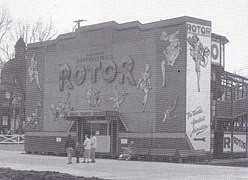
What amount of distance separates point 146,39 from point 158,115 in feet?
16.0

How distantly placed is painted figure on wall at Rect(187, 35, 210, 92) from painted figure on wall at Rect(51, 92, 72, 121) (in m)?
11.0

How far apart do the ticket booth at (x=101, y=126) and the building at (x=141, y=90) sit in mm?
66

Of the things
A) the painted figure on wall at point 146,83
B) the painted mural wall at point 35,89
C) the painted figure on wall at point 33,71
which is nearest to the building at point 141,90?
the painted figure on wall at point 146,83

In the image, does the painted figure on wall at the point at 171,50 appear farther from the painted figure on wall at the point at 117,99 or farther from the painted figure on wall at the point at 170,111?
the painted figure on wall at the point at 117,99

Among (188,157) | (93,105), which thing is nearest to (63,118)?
(93,105)

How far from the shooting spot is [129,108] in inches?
1321

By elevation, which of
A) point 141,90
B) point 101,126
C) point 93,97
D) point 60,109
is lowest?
point 101,126

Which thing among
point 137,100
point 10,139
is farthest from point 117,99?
point 10,139

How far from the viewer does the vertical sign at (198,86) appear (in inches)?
1212

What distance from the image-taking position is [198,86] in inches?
1235

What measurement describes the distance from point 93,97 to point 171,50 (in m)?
7.60

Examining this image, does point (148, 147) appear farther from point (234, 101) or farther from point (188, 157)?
point (234, 101)

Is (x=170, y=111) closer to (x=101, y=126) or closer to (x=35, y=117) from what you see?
(x=101, y=126)

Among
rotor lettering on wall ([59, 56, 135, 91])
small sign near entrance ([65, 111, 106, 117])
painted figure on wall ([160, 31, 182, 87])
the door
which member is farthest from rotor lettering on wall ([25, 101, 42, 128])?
painted figure on wall ([160, 31, 182, 87])
